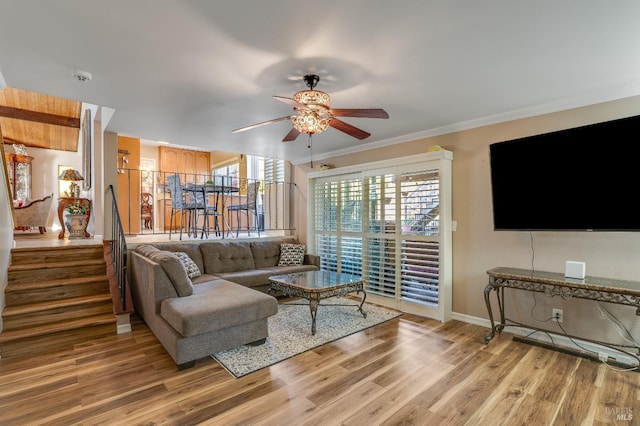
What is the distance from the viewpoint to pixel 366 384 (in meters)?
2.40

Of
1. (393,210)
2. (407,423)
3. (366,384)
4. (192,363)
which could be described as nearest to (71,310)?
(192,363)

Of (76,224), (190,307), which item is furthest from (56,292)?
(76,224)

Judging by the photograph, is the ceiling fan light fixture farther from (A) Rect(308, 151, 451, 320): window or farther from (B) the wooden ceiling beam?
Answer: (B) the wooden ceiling beam

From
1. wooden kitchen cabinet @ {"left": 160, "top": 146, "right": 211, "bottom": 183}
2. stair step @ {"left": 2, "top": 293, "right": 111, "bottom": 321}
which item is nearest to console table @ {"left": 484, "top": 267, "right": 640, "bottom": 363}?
stair step @ {"left": 2, "top": 293, "right": 111, "bottom": 321}

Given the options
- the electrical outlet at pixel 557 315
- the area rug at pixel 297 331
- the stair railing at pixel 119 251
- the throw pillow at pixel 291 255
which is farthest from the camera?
the throw pillow at pixel 291 255

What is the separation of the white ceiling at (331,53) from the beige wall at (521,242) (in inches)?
6.7

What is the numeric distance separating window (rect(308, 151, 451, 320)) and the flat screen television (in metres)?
0.75

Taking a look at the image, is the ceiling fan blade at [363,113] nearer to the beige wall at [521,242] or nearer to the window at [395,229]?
the window at [395,229]

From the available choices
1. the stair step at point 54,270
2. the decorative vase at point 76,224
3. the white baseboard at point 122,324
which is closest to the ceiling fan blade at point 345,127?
the white baseboard at point 122,324

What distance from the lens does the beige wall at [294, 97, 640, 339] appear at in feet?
9.29

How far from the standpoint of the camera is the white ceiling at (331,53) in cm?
174

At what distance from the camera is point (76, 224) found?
5195 millimetres

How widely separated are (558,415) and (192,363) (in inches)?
108

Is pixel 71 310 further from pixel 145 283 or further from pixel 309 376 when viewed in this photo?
pixel 309 376
